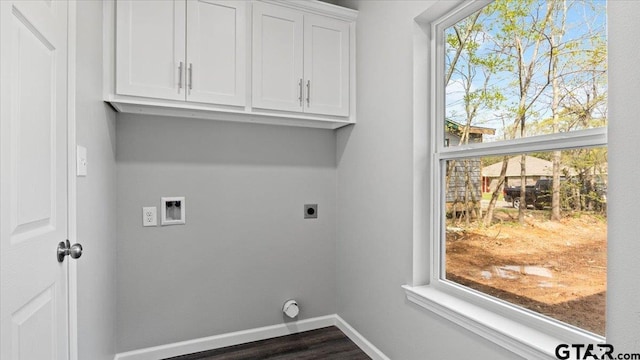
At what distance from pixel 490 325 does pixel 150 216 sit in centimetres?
201

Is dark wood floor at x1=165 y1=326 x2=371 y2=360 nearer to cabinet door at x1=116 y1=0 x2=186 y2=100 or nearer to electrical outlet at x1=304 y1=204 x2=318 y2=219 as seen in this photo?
electrical outlet at x1=304 y1=204 x2=318 y2=219

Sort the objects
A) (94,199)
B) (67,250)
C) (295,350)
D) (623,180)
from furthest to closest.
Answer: (295,350), (94,199), (67,250), (623,180)

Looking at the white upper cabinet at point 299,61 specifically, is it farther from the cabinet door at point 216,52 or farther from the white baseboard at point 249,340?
the white baseboard at point 249,340

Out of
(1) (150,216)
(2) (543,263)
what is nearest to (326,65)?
(1) (150,216)

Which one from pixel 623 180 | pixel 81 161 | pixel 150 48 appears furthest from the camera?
pixel 150 48

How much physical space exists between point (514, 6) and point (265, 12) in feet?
4.65

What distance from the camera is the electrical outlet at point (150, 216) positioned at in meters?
2.10

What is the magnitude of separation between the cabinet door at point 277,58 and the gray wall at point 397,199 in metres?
0.46

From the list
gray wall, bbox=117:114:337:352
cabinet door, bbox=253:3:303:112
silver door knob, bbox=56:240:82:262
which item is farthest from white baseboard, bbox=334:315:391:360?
silver door knob, bbox=56:240:82:262

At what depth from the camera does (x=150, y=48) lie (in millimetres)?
1799

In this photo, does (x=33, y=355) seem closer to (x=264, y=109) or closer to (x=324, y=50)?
(x=264, y=109)

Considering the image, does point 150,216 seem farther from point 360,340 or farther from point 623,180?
point 623,180

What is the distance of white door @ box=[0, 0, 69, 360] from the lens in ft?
2.68

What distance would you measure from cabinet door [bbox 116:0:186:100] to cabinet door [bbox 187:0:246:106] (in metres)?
0.06
